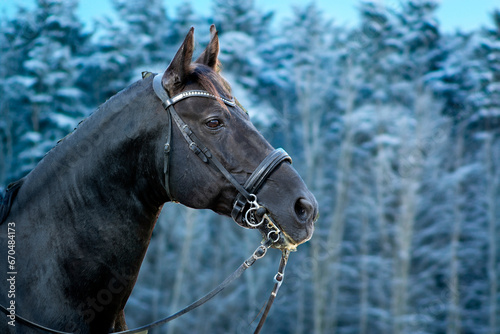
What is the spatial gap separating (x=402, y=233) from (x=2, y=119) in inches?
724

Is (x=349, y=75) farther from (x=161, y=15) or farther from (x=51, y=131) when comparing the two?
(x=51, y=131)

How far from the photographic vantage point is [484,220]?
23875mm

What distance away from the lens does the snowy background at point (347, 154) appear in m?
21.6

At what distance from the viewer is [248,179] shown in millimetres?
2502

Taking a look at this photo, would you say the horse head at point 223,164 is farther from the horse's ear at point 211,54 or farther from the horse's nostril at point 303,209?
the horse's ear at point 211,54

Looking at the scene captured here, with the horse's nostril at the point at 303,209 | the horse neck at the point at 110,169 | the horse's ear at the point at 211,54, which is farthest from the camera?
the horse's ear at the point at 211,54

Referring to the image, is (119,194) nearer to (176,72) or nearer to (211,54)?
(176,72)

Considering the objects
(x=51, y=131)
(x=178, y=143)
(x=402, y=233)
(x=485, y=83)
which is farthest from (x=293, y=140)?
(x=178, y=143)

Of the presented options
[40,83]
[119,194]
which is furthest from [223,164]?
[40,83]

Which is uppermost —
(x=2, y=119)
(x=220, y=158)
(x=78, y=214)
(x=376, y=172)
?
(x=220, y=158)

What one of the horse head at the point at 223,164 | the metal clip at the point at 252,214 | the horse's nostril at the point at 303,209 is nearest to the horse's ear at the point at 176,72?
the horse head at the point at 223,164

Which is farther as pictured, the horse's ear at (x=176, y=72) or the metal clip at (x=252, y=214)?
the horse's ear at (x=176, y=72)

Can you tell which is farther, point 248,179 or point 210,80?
point 210,80

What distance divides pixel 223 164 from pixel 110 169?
0.61 meters
